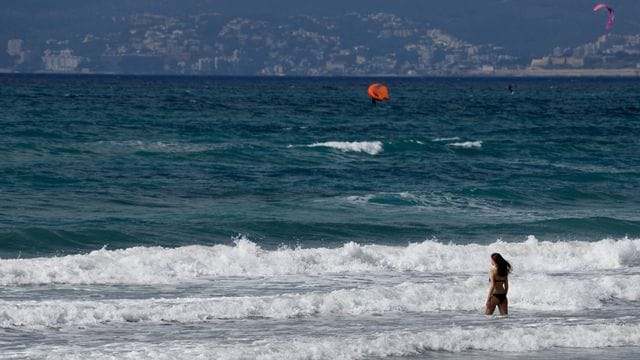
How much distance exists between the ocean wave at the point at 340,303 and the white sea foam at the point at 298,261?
2.13 m

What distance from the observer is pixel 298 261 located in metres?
22.8

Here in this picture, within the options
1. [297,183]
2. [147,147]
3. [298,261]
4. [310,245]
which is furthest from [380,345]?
[147,147]

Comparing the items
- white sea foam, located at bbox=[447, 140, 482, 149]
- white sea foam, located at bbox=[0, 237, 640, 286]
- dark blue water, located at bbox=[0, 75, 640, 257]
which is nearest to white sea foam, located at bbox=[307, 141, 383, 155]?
dark blue water, located at bbox=[0, 75, 640, 257]

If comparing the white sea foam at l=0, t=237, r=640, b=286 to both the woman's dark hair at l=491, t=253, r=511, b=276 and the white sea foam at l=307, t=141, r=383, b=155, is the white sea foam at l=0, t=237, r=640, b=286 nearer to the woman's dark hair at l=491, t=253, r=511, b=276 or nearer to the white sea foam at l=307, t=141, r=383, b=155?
the woman's dark hair at l=491, t=253, r=511, b=276

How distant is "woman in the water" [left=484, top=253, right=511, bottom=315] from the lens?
18.5m

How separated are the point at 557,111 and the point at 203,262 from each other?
6539cm

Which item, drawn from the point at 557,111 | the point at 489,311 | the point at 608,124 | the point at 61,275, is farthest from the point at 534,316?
the point at 557,111

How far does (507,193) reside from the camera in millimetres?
34156

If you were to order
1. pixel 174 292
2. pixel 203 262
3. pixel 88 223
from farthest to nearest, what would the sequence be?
pixel 88 223
pixel 203 262
pixel 174 292

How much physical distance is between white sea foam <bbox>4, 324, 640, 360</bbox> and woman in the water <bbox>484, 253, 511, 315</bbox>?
36.7 inches

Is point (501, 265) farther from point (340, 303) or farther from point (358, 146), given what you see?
point (358, 146)

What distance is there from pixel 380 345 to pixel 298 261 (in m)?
6.71

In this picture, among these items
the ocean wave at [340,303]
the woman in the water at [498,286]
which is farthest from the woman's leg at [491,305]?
the ocean wave at [340,303]

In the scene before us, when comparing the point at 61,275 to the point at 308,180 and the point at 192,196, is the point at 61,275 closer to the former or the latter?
the point at 192,196
